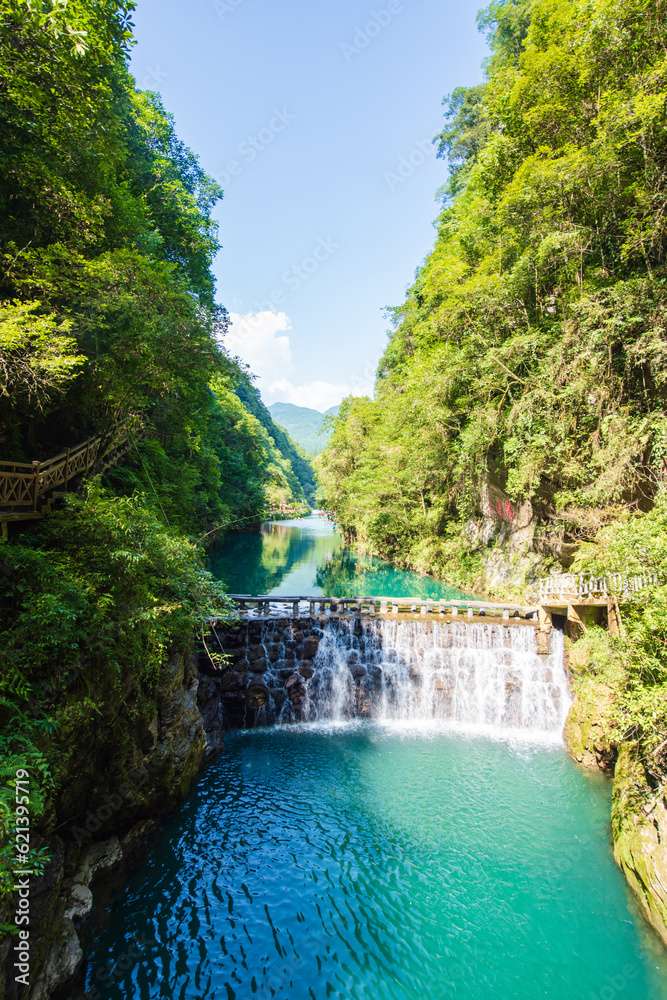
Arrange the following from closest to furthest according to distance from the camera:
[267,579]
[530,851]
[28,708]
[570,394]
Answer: [28,708] < [530,851] < [570,394] < [267,579]

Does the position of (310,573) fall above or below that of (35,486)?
below

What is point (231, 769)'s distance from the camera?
10.9 meters

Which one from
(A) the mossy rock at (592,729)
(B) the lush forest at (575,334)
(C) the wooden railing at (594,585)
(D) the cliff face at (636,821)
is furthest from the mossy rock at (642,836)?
(C) the wooden railing at (594,585)

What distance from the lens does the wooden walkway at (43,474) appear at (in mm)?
8016

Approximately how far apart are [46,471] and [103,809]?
6.23 meters

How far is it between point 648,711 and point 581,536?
29.7ft

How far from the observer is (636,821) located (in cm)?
790

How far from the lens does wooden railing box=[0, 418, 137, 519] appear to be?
810 cm

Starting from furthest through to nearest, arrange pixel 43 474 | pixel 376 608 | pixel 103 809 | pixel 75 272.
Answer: pixel 376 608 → pixel 75 272 → pixel 43 474 → pixel 103 809

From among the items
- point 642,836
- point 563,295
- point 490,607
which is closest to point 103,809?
point 642,836

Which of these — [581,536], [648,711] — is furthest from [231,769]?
[581,536]

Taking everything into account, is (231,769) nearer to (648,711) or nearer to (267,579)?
(648,711)
